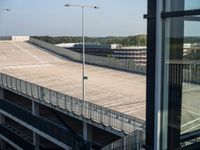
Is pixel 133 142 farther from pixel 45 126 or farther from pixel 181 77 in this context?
pixel 45 126

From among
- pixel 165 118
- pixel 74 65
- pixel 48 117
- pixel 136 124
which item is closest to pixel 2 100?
pixel 48 117

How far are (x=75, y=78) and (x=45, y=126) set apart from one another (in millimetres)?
9488

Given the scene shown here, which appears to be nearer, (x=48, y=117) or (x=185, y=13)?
(x=185, y=13)

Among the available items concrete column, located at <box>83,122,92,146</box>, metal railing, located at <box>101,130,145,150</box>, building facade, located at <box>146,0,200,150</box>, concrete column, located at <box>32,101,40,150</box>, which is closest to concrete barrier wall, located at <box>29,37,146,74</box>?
concrete column, located at <box>32,101,40,150</box>

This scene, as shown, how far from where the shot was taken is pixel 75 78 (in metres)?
35.0

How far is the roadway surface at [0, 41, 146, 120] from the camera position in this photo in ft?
79.3

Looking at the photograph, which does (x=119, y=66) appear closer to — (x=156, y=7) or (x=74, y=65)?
(x=74, y=65)

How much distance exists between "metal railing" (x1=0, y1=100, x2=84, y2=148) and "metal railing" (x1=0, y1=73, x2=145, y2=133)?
1.59 metres

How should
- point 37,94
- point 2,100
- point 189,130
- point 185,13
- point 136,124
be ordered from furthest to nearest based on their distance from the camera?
point 2,100, point 37,94, point 136,124, point 189,130, point 185,13

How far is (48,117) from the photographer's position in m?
29.3

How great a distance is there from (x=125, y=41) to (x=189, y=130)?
414 feet

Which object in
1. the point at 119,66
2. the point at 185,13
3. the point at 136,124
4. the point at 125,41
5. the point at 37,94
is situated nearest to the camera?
the point at 185,13

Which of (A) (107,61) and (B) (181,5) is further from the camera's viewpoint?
(A) (107,61)

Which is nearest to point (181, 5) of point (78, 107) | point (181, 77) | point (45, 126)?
point (181, 77)
